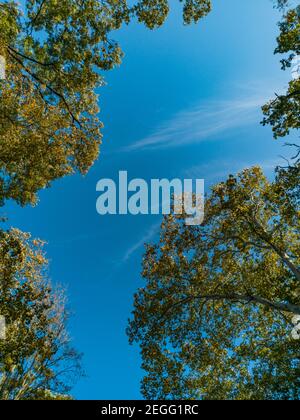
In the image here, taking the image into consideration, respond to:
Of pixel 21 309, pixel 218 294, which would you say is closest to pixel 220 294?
pixel 218 294

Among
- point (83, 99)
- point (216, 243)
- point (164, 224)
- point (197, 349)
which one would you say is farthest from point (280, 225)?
point (83, 99)

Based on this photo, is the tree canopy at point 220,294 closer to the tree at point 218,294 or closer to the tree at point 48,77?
the tree at point 218,294

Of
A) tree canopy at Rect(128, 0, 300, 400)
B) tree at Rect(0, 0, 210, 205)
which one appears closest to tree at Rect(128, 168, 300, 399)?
tree canopy at Rect(128, 0, 300, 400)

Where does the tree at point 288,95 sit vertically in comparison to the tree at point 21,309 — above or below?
above

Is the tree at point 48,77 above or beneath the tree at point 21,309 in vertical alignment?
above

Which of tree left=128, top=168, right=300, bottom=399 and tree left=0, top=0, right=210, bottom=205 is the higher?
tree left=0, top=0, right=210, bottom=205

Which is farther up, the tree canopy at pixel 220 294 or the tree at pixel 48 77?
the tree at pixel 48 77

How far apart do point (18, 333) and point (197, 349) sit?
8.94m


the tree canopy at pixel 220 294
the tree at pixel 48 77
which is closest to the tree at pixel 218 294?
the tree canopy at pixel 220 294

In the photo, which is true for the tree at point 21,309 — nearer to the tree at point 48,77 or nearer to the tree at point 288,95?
the tree at point 48,77

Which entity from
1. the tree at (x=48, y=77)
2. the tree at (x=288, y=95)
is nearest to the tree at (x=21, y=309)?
the tree at (x=48, y=77)

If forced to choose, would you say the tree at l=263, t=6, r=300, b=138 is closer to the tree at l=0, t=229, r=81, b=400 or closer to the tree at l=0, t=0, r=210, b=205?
the tree at l=0, t=0, r=210, b=205

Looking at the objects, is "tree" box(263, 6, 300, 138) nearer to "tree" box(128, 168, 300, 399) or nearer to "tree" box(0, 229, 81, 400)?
A: "tree" box(128, 168, 300, 399)
